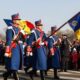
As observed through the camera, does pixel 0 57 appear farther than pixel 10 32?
Yes

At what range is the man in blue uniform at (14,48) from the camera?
11.1m

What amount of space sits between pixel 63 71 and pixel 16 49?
774 centimetres

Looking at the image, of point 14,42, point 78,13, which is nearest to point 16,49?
point 14,42

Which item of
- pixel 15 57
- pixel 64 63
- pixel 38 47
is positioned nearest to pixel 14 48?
pixel 15 57

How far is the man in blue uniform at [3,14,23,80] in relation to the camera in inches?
438

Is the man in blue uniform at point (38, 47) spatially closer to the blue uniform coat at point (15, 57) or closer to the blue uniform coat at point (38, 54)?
the blue uniform coat at point (38, 54)

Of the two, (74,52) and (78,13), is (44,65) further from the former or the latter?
(74,52)

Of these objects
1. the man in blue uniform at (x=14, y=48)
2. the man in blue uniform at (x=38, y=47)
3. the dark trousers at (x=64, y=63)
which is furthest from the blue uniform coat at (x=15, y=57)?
the dark trousers at (x=64, y=63)

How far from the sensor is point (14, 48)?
445 inches

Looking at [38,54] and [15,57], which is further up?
[38,54]

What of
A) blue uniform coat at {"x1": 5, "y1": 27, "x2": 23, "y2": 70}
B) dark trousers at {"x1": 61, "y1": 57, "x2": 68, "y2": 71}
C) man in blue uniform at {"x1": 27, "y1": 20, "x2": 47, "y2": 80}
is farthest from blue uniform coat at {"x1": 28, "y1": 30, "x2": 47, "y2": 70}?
dark trousers at {"x1": 61, "y1": 57, "x2": 68, "y2": 71}

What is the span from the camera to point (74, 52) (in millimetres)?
20156

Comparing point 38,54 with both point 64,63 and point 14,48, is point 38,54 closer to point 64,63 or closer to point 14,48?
point 14,48

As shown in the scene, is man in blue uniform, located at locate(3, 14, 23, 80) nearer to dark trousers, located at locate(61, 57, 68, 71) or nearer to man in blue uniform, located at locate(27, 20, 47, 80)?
man in blue uniform, located at locate(27, 20, 47, 80)
